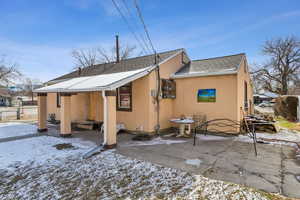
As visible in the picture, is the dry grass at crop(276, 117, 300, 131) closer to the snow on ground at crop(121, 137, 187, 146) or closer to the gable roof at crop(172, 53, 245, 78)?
the gable roof at crop(172, 53, 245, 78)

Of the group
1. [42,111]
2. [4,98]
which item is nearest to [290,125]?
[42,111]

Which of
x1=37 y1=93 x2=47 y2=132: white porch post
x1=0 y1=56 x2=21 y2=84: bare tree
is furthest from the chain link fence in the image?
x1=0 y1=56 x2=21 y2=84: bare tree

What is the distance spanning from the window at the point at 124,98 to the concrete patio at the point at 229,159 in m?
1.77

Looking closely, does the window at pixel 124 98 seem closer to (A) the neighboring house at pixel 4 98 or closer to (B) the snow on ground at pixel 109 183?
(B) the snow on ground at pixel 109 183

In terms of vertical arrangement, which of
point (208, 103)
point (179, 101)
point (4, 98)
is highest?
point (4, 98)

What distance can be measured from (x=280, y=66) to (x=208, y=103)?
24916 mm

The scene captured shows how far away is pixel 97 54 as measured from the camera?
1023 inches

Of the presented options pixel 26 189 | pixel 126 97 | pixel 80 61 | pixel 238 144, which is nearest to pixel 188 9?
pixel 126 97

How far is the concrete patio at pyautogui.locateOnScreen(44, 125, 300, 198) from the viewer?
336 centimetres

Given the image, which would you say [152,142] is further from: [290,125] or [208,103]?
[290,125]

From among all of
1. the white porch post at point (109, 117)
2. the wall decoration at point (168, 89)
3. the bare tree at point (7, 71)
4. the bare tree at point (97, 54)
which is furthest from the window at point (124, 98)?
the bare tree at point (7, 71)

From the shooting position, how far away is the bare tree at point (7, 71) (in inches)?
1078

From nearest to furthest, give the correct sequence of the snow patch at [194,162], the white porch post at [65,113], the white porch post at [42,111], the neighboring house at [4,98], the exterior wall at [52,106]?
the snow patch at [194,162], the white porch post at [65,113], the white porch post at [42,111], the exterior wall at [52,106], the neighboring house at [4,98]

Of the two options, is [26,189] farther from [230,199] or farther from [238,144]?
[238,144]
